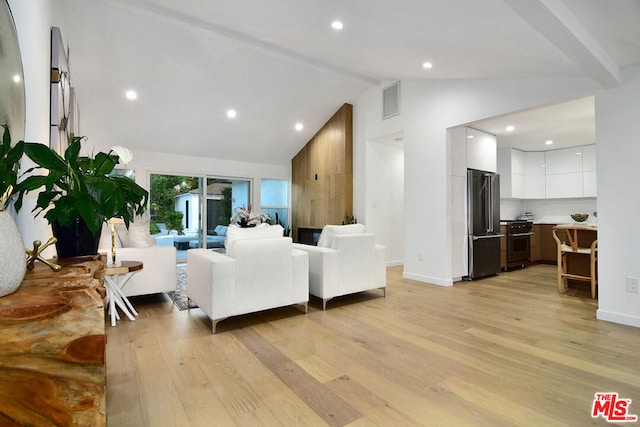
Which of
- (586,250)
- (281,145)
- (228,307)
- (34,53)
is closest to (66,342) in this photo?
(34,53)

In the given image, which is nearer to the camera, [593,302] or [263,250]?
[263,250]

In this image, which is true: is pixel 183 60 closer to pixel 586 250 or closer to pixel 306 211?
pixel 306 211

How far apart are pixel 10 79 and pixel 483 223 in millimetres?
5481

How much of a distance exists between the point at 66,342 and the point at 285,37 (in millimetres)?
4445

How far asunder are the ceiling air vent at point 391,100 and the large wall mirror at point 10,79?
4.96 metres

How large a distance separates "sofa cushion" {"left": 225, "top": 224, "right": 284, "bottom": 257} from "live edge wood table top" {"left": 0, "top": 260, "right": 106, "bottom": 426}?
2475 mm

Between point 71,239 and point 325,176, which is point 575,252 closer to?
point 325,176

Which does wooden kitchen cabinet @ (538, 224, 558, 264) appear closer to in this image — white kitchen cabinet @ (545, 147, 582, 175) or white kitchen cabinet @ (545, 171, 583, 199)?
white kitchen cabinet @ (545, 171, 583, 199)

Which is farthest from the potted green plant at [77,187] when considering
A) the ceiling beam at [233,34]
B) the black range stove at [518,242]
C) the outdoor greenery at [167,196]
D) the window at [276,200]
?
the window at [276,200]

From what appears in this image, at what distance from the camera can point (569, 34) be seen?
2289 millimetres

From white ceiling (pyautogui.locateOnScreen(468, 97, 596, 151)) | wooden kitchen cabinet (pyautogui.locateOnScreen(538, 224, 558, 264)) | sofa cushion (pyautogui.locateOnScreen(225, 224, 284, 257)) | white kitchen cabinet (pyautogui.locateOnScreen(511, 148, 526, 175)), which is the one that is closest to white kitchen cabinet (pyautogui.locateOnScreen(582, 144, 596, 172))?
white ceiling (pyautogui.locateOnScreen(468, 97, 596, 151))

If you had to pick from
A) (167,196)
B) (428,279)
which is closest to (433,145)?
(428,279)

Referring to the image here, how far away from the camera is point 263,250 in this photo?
3137 mm

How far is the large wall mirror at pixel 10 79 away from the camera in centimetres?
123
